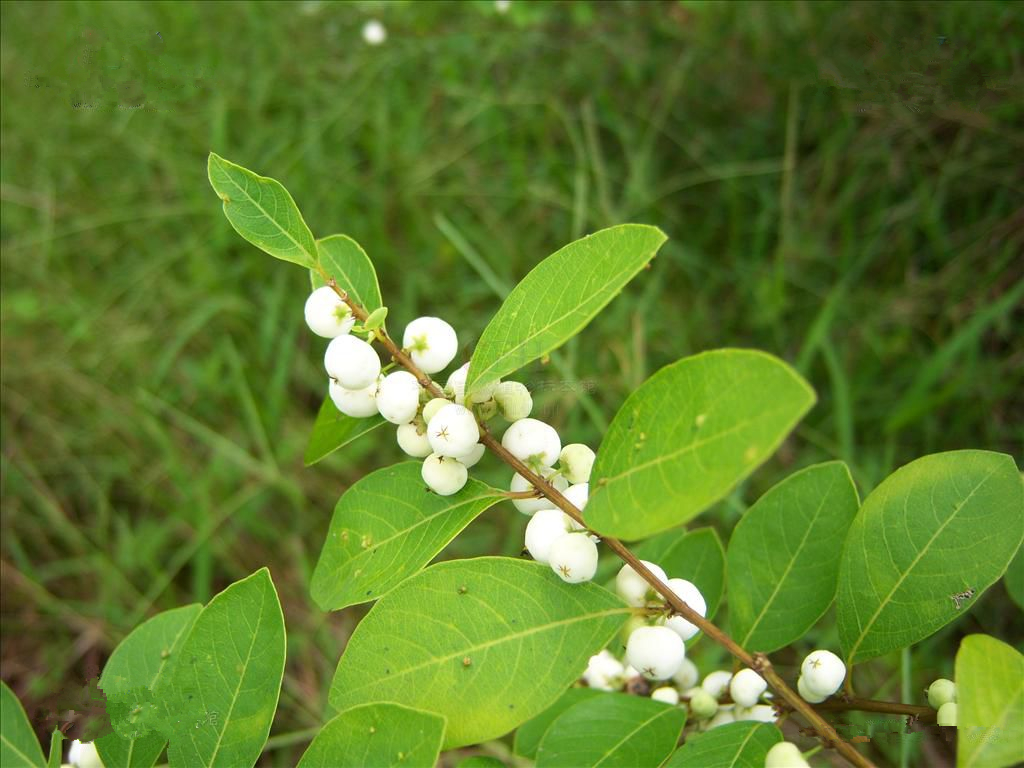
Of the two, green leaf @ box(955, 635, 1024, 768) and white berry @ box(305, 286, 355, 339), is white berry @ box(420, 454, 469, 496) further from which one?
green leaf @ box(955, 635, 1024, 768)

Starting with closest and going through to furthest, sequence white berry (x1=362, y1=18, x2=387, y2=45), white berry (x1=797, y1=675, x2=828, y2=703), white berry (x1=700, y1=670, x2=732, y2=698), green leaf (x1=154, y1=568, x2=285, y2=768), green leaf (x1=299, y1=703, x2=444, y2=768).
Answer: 1. green leaf (x1=299, y1=703, x2=444, y2=768)
2. green leaf (x1=154, y1=568, x2=285, y2=768)
3. white berry (x1=797, y1=675, x2=828, y2=703)
4. white berry (x1=700, y1=670, x2=732, y2=698)
5. white berry (x1=362, y1=18, x2=387, y2=45)

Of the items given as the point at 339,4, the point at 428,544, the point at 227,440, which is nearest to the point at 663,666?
the point at 428,544

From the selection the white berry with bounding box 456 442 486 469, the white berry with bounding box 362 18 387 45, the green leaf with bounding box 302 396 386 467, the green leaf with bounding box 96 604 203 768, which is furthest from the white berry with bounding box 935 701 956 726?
the white berry with bounding box 362 18 387 45

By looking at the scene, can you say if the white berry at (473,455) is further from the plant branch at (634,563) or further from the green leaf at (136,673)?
the green leaf at (136,673)

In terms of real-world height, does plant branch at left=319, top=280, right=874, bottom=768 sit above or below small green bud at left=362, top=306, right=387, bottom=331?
below

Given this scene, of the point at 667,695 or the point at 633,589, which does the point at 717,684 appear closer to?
the point at 667,695

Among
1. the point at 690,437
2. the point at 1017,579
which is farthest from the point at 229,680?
the point at 1017,579

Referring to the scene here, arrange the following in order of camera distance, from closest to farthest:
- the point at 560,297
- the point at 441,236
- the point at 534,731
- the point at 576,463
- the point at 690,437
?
1. the point at 690,437
2. the point at 560,297
3. the point at 576,463
4. the point at 534,731
5. the point at 441,236
